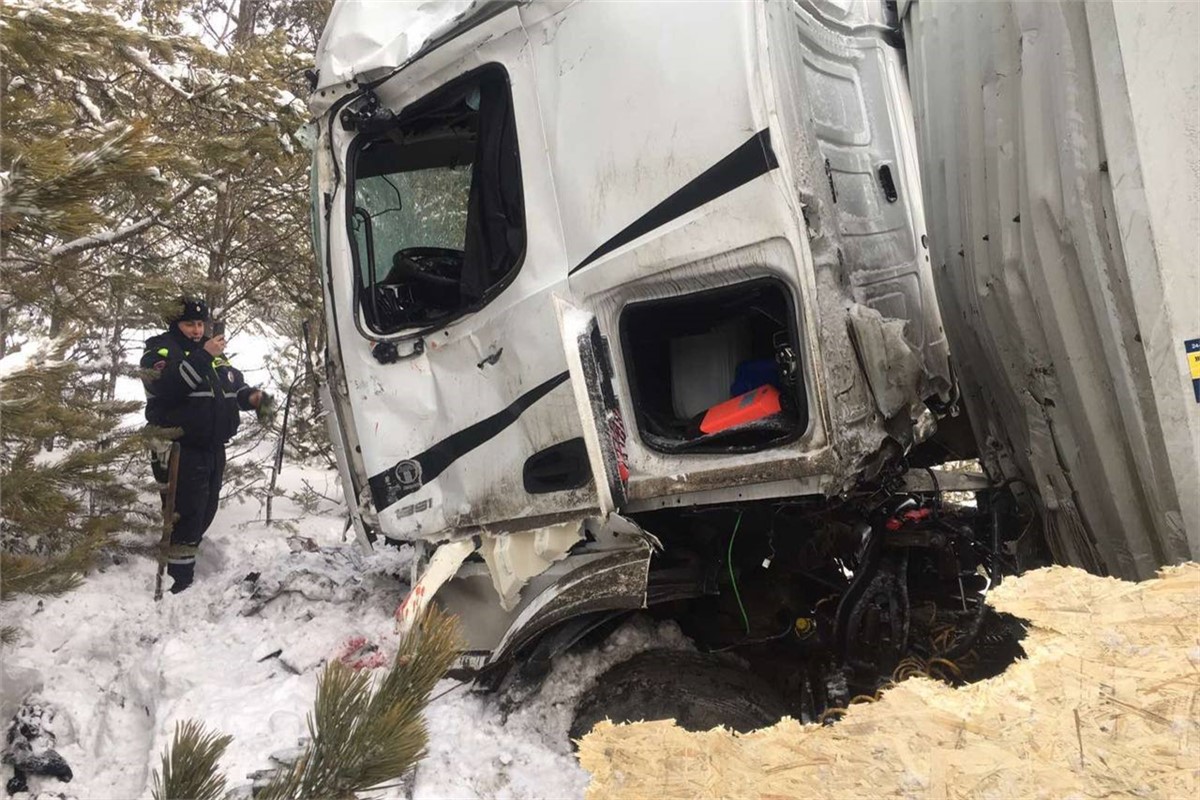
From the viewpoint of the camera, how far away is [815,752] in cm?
171

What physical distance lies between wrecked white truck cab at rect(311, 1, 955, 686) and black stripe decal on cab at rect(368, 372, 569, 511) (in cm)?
1

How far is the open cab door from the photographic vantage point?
98.0 inches

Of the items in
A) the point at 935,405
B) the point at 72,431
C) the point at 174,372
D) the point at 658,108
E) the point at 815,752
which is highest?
the point at 658,108

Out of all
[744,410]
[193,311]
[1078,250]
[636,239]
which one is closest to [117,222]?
[193,311]

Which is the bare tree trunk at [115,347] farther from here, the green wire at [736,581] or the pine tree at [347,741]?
the pine tree at [347,741]

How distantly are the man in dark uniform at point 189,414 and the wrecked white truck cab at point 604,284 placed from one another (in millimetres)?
1608

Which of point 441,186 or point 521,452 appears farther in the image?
point 441,186

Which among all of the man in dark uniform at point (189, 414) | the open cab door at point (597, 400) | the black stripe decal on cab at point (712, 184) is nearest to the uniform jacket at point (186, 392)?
the man in dark uniform at point (189, 414)

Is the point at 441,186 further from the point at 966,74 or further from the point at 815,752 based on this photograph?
the point at 815,752

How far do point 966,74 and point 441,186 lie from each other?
2158mm

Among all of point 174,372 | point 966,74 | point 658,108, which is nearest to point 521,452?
point 658,108

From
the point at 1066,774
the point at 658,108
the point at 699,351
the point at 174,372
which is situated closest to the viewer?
the point at 1066,774

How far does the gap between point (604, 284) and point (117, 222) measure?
128 inches

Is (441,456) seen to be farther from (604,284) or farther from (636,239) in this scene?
(636,239)
